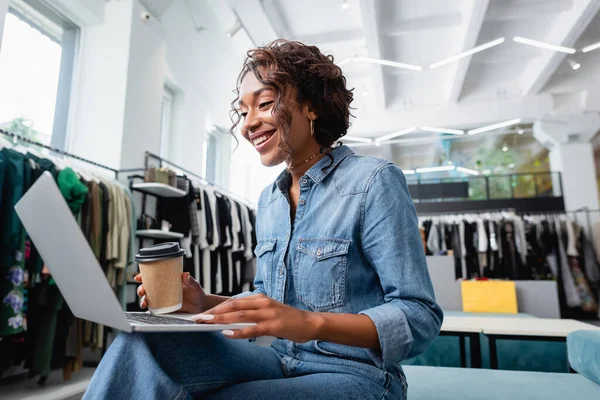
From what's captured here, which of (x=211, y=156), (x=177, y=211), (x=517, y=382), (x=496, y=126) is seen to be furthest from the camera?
(x=496, y=126)

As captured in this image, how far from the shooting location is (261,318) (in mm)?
678

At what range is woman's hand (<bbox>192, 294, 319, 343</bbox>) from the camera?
653 mm

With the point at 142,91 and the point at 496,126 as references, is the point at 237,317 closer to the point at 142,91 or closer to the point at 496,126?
the point at 142,91

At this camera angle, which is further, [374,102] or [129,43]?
[374,102]

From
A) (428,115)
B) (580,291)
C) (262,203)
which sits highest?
(428,115)

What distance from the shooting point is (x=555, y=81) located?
7336 mm

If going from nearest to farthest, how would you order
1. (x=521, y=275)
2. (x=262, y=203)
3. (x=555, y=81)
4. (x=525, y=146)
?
(x=262, y=203), (x=521, y=275), (x=555, y=81), (x=525, y=146)

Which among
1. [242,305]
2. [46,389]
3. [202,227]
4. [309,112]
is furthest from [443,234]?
[242,305]

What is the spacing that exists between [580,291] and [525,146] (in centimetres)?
390

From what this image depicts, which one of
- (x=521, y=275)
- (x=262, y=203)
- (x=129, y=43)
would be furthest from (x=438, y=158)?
(x=262, y=203)

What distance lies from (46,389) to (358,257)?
8.16 feet

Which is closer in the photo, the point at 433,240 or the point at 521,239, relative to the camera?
the point at 521,239

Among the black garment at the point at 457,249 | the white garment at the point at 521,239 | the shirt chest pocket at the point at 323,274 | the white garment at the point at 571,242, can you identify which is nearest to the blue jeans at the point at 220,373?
the shirt chest pocket at the point at 323,274

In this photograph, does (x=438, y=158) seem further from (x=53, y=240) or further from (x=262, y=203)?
(x=53, y=240)
